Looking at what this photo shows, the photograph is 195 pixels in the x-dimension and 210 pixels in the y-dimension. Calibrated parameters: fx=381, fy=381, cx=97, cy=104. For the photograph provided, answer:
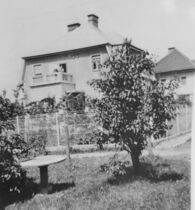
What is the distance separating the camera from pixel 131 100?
7578 millimetres

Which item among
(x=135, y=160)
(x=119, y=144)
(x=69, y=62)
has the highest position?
(x=69, y=62)

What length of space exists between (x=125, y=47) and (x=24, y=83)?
71.3 feet

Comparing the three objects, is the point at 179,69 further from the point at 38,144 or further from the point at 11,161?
the point at 11,161

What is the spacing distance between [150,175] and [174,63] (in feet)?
113

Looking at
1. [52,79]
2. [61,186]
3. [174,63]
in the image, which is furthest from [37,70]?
[61,186]

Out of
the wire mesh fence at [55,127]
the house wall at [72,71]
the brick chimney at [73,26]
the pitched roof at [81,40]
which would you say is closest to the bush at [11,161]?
the wire mesh fence at [55,127]

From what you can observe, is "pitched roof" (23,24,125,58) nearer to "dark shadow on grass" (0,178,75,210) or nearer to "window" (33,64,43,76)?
"window" (33,64,43,76)

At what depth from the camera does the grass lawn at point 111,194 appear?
20.0 ft

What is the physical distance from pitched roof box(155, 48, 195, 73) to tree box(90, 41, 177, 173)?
Result: 31.9m

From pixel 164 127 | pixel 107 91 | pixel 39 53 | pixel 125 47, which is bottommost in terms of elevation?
pixel 164 127

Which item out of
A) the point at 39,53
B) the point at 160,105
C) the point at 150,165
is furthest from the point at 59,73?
the point at 160,105

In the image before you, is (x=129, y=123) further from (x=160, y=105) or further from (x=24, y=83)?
(x=24, y=83)

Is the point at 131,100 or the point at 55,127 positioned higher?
the point at 131,100

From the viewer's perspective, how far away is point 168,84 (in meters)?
7.62
